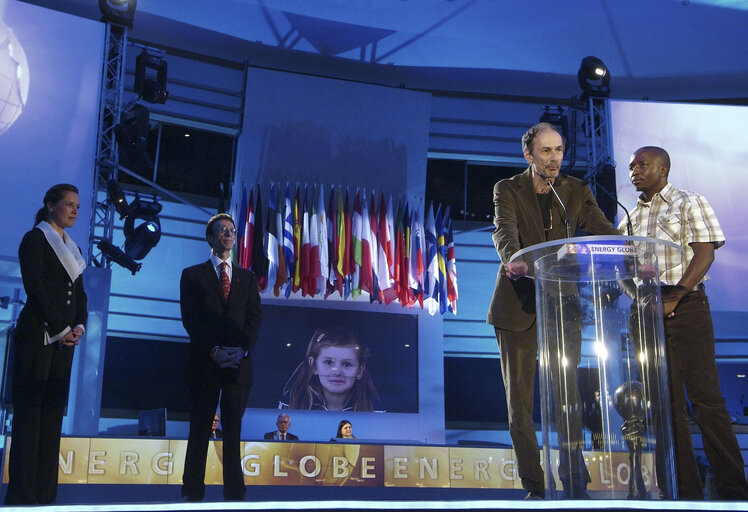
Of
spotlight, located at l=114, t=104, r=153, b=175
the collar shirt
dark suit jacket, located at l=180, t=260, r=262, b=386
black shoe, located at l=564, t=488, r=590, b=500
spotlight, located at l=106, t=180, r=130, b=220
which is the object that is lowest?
black shoe, located at l=564, t=488, r=590, b=500

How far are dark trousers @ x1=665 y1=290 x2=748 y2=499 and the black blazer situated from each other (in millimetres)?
2404

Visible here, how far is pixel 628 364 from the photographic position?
6.63 feet

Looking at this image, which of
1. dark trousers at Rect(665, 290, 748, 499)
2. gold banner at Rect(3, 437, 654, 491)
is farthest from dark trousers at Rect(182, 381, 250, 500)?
dark trousers at Rect(665, 290, 748, 499)

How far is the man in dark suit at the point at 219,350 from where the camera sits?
321 cm

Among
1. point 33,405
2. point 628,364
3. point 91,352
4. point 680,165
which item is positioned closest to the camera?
point 628,364

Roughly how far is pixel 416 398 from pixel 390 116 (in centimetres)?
368

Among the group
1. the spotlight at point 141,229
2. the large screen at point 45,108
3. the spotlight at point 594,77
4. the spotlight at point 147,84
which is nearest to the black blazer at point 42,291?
the large screen at point 45,108

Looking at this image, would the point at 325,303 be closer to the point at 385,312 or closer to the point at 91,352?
the point at 385,312

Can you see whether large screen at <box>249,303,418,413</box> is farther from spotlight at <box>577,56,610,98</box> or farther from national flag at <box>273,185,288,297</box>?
spotlight at <box>577,56,610,98</box>

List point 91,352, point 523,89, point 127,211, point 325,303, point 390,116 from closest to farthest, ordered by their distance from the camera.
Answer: point 91,352 → point 127,211 → point 325,303 → point 390,116 → point 523,89

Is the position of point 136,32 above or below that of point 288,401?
above

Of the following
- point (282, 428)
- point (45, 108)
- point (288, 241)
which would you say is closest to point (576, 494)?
point (45, 108)

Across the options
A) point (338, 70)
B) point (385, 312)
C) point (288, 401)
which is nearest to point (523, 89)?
point (338, 70)

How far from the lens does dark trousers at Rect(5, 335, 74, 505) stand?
2.79 m
